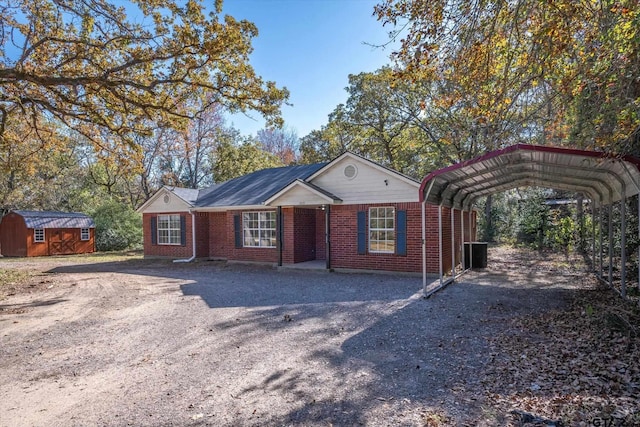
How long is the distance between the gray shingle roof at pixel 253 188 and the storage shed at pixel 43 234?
11989mm

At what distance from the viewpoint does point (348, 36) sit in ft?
26.8

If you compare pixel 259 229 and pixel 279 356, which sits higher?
pixel 259 229

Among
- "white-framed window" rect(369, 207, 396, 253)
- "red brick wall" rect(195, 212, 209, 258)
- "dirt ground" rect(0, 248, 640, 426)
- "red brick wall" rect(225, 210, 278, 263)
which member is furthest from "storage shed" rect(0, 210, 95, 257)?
"white-framed window" rect(369, 207, 396, 253)

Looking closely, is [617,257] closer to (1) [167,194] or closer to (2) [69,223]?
(1) [167,194]

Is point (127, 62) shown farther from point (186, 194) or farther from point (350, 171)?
point (186, 194)

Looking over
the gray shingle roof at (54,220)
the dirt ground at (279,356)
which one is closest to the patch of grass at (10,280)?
the dirt ground at (279,356)

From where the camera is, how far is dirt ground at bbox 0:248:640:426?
146 inches

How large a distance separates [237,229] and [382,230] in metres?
6.77

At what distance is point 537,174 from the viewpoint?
938 centimetres

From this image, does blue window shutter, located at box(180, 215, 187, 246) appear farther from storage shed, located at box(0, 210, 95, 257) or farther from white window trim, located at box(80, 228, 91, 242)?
white window trim, located at box(80, 228, 91, 242)

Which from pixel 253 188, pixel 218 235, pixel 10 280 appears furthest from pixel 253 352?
pixel 218 235

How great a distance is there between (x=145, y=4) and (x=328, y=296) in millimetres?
8310

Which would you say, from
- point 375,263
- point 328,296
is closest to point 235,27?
point 328,296

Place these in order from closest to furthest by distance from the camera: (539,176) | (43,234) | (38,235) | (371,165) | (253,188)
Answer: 1. (539,176)
2. (371,165)
3. (253,188)
4. (38,235)
5. (43,234)
